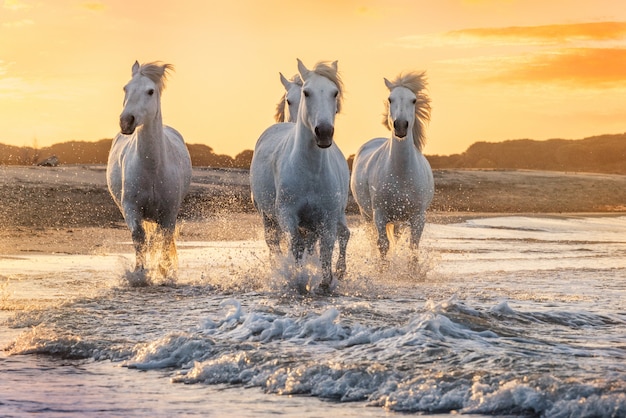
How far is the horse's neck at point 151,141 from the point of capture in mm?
9773

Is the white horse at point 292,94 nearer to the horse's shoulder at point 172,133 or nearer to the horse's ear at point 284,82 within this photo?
the horse's ear at point 284,82

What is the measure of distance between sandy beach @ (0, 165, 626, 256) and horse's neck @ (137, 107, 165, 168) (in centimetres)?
447

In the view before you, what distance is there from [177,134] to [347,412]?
7.80 meters

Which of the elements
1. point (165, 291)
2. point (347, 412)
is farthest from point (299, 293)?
point (347, 412)

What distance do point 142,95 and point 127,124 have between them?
1.53ft

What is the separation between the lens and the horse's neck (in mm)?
9773

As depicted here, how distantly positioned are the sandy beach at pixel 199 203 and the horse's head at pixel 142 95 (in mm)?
4733

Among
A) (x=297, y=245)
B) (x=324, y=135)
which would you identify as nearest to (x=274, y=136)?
(x=297, y=245)

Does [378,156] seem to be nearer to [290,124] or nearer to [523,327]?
[290,124]

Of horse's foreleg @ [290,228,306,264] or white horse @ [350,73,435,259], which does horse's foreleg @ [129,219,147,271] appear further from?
white horse @ [350,73,435,259]

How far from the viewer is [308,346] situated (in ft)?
19.4

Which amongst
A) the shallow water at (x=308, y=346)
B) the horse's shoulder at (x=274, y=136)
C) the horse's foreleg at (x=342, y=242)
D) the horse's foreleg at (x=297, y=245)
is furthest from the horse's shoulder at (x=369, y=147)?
the horse's foreleg at (x=297, y=245)

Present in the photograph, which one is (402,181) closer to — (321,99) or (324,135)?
(321,99)

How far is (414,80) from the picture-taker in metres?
10.9
